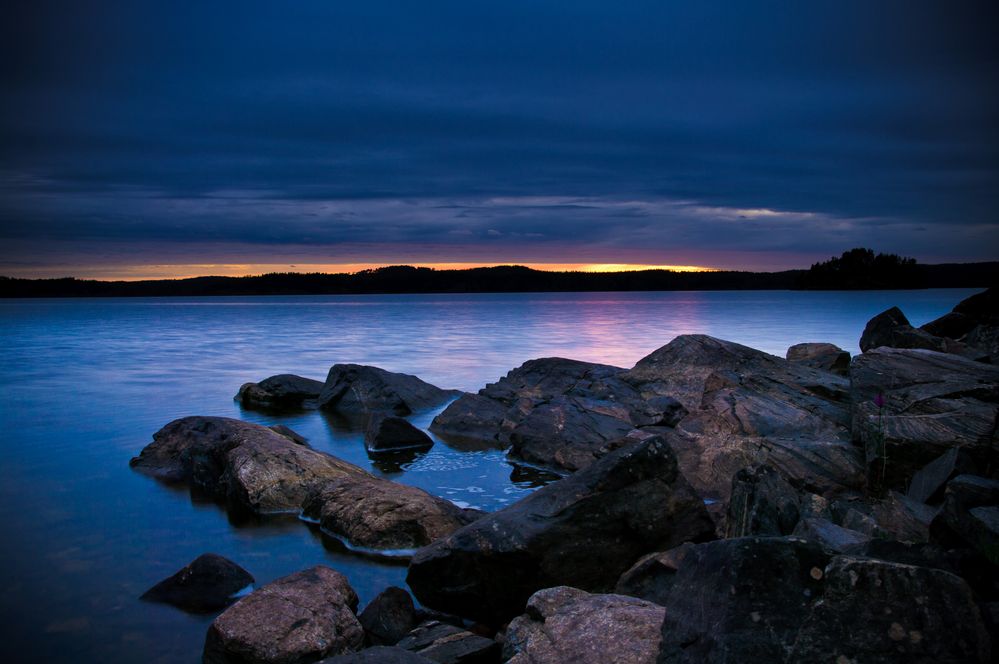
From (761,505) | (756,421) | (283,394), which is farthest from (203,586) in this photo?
(283,394)

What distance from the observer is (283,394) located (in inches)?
835

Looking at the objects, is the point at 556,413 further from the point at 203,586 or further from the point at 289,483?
the point at 203,586

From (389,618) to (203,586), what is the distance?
7.80 ft

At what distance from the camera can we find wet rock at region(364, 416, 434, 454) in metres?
15.1

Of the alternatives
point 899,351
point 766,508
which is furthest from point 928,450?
point 899,351

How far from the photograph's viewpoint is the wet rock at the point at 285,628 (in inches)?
241

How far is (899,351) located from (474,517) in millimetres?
7682

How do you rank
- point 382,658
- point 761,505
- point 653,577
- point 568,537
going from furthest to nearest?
point 568,537
point 761,505
point 653,577
point 382,658

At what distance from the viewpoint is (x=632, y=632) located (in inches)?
191

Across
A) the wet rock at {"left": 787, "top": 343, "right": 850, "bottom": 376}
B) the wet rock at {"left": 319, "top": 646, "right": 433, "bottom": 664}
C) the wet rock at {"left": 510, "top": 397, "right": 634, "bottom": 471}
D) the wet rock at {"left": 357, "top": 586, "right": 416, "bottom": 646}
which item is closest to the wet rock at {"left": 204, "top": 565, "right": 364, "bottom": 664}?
the wet rock at {"left": 357, "top": 586, "right": 416, "bottom": 646}

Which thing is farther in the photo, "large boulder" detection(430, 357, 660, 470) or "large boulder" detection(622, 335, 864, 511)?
"large boulder" detection(430, 357, 660, 470)

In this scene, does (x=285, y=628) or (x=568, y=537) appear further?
(x=568, y=537)

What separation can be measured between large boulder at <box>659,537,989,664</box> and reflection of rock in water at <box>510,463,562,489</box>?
307 inches

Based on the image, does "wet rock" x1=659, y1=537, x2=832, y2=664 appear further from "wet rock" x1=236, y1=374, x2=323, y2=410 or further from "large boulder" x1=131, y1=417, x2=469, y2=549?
"wet rock" x1=236, y1=374, x2=323, y2=410
